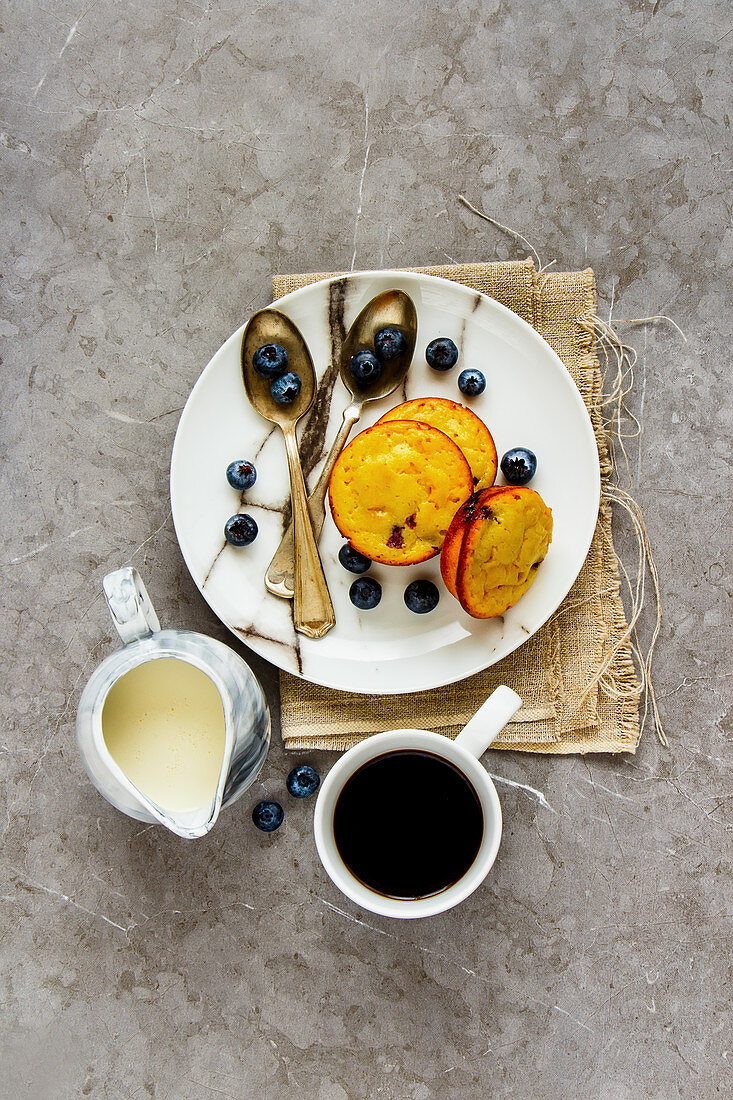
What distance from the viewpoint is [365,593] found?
4.23 feet

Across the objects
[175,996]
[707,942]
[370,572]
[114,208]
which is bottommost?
[175,996]

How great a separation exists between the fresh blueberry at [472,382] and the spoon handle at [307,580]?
0.32 m

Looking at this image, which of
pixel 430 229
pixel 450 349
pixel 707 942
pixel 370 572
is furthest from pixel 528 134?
pixel 707 942

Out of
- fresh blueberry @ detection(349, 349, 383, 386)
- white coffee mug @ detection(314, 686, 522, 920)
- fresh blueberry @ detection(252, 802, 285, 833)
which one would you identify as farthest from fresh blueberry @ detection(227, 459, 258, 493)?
fresh blueberry @ detection(252, 802, 285, 833)

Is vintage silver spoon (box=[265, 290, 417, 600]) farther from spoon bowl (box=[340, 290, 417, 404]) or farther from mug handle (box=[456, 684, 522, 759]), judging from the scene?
mug handle (box=[456, 684, 522, 759])

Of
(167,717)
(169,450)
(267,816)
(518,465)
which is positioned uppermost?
(518,465)

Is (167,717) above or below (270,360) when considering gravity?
below

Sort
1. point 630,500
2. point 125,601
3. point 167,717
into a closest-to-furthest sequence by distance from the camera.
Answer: point 125,601
point 167,717
point 630,500

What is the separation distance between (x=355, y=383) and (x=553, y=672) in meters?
0.62

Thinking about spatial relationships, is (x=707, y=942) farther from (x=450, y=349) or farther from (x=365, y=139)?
(x=365, y=139)

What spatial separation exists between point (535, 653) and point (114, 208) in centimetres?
113

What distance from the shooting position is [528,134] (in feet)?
4.71

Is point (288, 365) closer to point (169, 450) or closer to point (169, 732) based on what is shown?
point (169, 450)

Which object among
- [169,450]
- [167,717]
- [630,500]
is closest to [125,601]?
[167,717]
